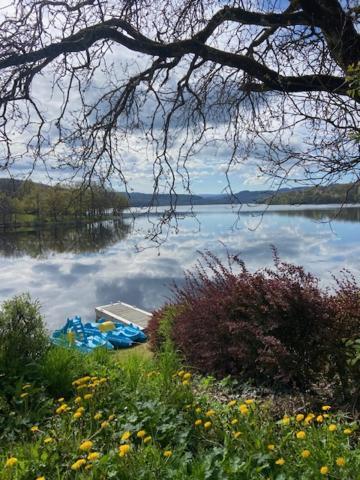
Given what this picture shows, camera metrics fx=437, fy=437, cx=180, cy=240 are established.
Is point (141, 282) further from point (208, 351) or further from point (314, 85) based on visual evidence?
point (314, 85)

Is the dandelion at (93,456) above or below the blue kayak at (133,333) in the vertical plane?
above

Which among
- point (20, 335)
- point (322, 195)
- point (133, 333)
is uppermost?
point (322, 195)

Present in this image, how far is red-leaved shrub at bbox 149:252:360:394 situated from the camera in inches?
157

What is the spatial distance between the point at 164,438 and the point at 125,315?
885 cm

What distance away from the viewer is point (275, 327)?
4242 millimetres

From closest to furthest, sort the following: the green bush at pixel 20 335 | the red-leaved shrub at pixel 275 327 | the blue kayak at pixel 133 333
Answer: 1. the red-leaved shrub at pixel 275 327
2. the green bush at pixel 20 335
3. the blue kayak at pixel 133 333

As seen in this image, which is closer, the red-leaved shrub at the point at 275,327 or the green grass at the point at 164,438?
the green grass at the point at 164,438

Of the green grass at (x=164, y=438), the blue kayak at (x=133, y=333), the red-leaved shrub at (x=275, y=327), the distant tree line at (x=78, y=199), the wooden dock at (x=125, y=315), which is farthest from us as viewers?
the wooden dock at (x=125, y=315)

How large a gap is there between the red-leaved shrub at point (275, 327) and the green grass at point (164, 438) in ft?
1.90

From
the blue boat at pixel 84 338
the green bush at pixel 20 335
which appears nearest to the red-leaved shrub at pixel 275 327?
the green bush at pixel 20 335

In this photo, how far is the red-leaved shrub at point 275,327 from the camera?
4.00 m

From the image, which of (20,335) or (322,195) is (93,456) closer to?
(322,195)

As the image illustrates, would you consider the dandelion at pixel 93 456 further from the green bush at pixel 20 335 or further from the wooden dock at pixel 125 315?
the wooden dock at pixel 125 315

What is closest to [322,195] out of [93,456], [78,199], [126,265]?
[78,199]
